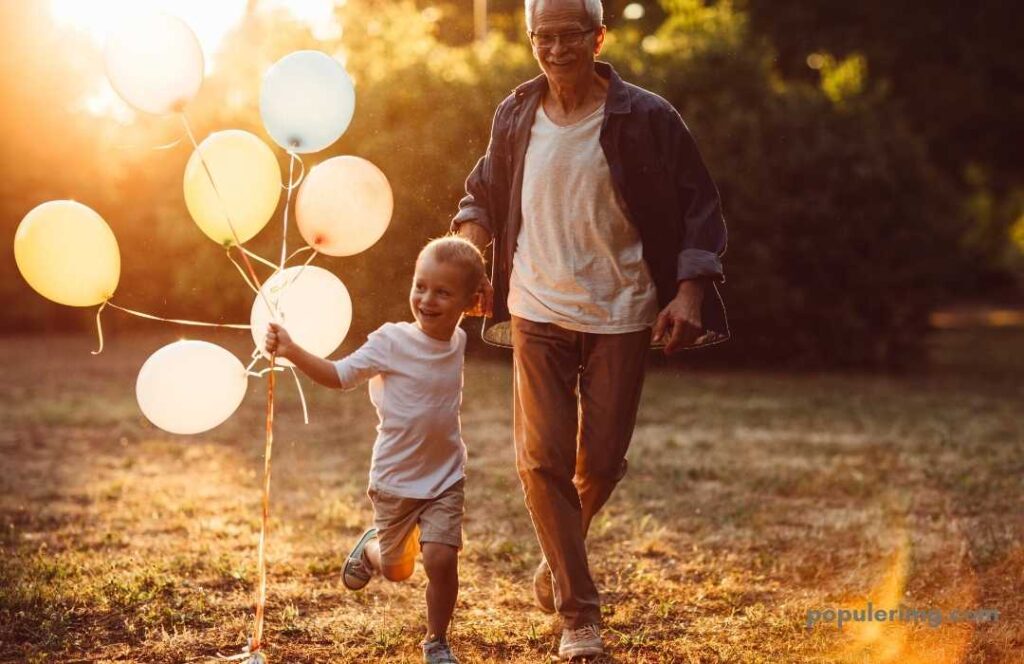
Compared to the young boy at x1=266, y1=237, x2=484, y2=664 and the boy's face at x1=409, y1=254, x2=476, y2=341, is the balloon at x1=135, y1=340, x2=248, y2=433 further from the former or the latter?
the boy's face at x1=409, y1=254, x2=476, y2=341

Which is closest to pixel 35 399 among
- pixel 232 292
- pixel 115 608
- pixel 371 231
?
pixel 232 292

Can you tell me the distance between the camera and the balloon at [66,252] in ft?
12.4

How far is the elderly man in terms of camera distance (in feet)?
12.8

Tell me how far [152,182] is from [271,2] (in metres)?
3.25

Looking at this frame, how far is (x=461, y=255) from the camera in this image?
12.4 ft

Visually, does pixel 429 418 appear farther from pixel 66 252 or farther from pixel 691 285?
pixel 66 252

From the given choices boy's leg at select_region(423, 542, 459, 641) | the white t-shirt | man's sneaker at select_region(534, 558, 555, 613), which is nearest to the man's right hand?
the white t-shirt

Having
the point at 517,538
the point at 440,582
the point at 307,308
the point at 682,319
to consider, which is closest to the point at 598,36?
the point at 682,319

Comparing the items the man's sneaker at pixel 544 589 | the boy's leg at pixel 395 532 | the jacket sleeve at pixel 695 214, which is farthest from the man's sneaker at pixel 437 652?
the jacket sleeve at pixel 695 214

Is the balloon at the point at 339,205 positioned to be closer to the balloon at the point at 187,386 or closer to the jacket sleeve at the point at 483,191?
the jacket sleeve at the point at 483,191

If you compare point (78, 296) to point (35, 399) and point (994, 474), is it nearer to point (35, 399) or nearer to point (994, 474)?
point (994, 474)

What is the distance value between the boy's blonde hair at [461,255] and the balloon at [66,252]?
1022 millimetres

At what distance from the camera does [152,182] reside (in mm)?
16656

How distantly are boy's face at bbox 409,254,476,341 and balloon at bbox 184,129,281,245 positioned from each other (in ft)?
2.46
